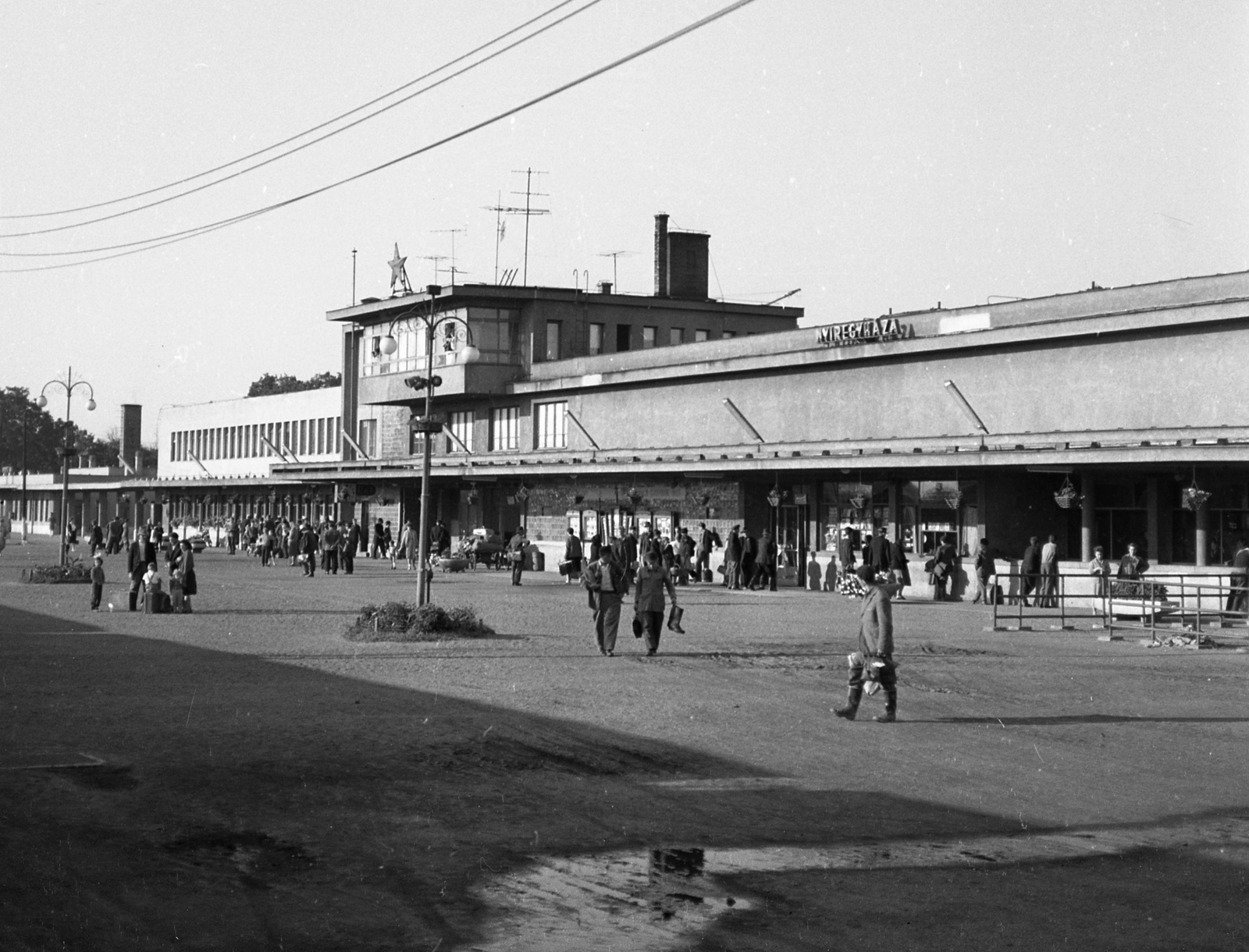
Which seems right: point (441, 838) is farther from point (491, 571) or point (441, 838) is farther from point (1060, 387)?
point (491, 571)

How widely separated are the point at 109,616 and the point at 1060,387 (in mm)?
23231

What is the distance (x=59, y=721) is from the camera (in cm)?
1548

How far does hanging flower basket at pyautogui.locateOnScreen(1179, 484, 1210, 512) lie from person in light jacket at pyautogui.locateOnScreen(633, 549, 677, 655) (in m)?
14.6

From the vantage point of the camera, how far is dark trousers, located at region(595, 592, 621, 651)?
2291 centimetres

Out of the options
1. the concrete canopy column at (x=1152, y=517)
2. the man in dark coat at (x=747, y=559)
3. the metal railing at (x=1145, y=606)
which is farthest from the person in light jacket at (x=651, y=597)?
the man in dark coat at (x=747, y=559)

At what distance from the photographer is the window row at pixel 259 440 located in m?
86.7

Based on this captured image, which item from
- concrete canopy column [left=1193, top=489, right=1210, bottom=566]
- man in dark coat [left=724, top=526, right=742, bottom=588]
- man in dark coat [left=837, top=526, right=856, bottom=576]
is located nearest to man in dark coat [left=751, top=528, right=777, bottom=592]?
man in dark coat [left=724, top=526, right=742, bottom=588]

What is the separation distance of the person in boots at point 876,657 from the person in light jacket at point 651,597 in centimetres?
614

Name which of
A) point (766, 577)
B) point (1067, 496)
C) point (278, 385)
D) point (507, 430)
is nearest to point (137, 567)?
point (766, 577)

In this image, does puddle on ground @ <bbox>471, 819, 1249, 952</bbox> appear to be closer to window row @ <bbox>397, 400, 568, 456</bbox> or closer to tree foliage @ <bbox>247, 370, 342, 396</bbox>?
window row @ <bbox>397, 400, 568, 456</bbox>

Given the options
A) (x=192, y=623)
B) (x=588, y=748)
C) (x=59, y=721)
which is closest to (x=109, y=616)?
(x=192, y=623)

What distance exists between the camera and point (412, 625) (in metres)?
25.4

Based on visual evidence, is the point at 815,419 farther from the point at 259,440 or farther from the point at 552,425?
the point at 259,440

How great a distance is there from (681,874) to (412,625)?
54.2 ft
